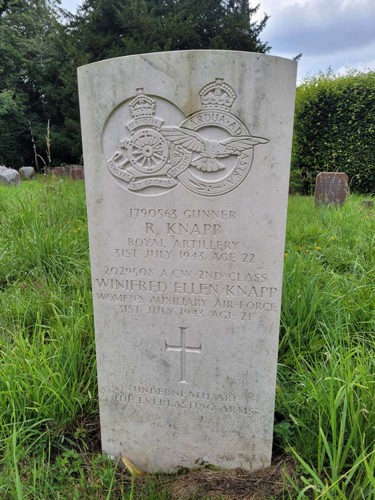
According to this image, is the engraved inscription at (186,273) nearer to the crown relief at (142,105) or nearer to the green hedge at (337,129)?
the crown relief at (142,105)

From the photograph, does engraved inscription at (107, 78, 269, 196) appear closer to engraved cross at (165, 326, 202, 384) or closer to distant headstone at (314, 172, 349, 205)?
engraved cross at (165, 326, 202, 384)

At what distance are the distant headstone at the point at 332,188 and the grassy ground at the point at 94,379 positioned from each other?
101 inches

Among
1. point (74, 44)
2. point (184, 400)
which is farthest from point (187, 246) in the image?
point (74, 44)

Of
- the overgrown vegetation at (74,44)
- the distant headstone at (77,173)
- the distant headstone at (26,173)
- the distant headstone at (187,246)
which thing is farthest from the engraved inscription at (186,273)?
the distant headstone at (26,173)

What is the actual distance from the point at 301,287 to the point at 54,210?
2522 mm

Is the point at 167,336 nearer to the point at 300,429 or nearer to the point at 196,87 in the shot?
the point at 300,429

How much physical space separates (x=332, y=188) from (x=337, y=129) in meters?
4.11

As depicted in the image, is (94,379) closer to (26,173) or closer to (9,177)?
(9,177)

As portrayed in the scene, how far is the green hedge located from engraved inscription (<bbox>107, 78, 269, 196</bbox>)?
769 cm

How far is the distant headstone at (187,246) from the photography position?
1568 mm

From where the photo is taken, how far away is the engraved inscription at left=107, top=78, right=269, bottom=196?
1572mm

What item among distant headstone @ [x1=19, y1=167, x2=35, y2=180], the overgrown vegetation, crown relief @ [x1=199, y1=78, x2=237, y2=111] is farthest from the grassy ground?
distant headstone @ [x1=19, y1=167, x2=35, y2=180]

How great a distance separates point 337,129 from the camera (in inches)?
372

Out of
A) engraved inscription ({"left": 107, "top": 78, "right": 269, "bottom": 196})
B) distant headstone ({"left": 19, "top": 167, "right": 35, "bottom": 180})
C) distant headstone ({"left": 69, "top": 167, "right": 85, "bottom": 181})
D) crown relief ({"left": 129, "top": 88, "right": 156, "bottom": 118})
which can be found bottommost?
distant headstone ({"left": 19, "top": 167, "right": 35, "bottom": 180})
